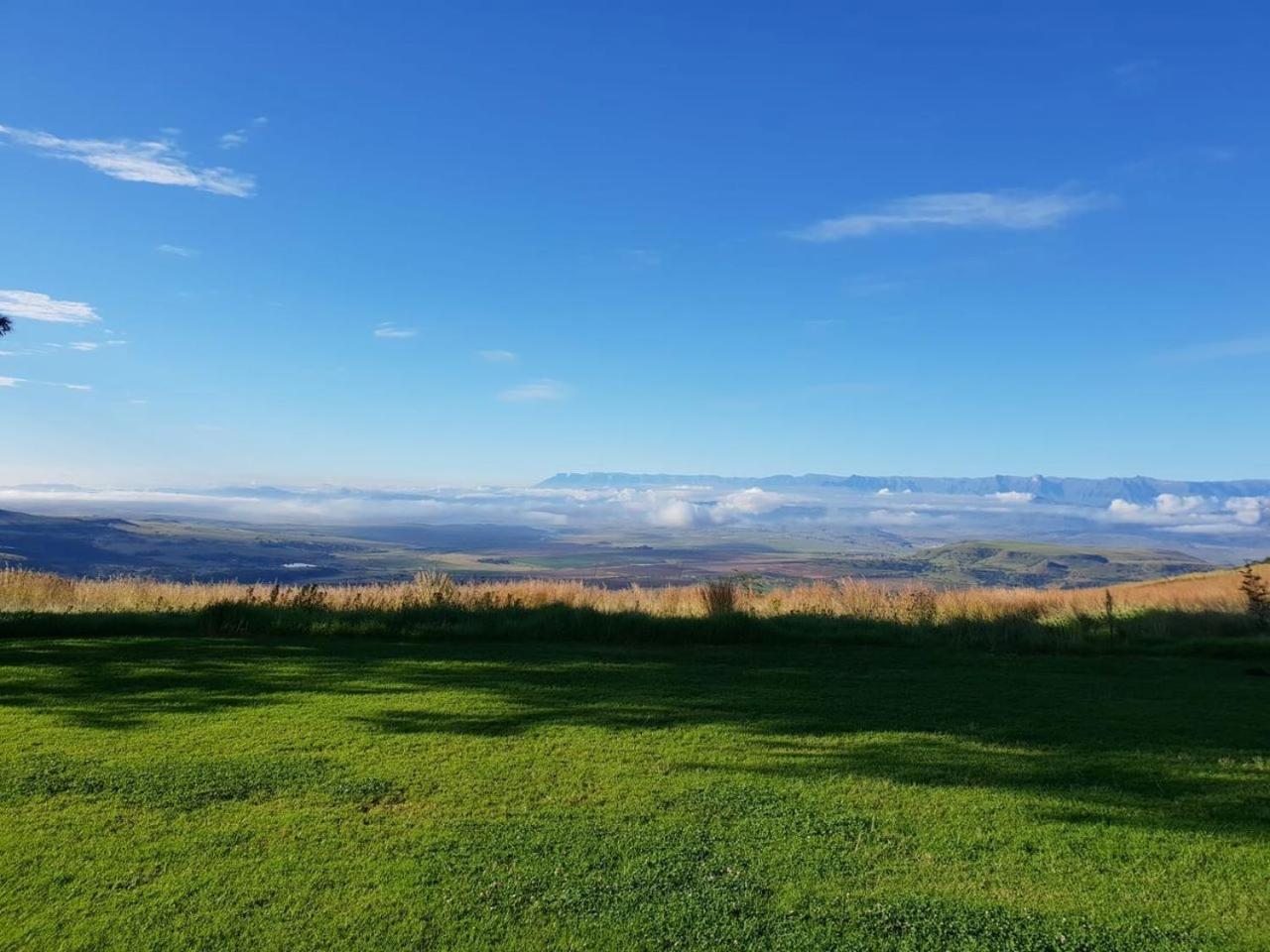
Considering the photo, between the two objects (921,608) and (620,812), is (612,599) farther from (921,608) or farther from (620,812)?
(620,812)

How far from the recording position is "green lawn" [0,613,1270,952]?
3770mm

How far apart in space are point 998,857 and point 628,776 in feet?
7.91

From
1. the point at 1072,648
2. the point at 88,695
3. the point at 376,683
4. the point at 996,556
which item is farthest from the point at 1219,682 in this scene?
the point at 996,556

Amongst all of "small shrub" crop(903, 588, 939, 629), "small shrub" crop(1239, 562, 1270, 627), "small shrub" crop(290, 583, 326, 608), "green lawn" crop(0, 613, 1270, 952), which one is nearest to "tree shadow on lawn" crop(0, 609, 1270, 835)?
"green lawn" crop(0, 613, 1270, 952)

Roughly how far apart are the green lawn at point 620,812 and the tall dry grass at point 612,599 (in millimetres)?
6099

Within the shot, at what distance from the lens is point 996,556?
19925 centimetres

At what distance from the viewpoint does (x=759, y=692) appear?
8.84 metres

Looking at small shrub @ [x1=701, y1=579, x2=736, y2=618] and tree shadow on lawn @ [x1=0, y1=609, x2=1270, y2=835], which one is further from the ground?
small shrub @ [x1=701, y1=579, x2=736, y2=618]

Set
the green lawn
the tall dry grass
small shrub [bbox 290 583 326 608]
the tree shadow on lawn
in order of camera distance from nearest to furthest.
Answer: the green lawn, the tree shadow on lawn, small shrub [bbox 290 583 326 608], the tall dry grass

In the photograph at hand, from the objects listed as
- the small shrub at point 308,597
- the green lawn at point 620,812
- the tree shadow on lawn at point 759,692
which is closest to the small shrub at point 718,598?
the tree shadow on lawn at point 759,692

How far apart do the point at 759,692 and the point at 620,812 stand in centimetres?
404

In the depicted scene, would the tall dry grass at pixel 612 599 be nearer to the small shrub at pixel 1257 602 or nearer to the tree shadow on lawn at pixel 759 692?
the small shrub at pixel 1257 602

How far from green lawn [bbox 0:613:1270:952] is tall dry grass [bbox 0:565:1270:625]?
610 cm

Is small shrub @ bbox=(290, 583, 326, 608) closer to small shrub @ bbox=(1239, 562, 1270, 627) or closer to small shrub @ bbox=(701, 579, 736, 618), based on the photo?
small shrub @ bbox=(701, 579, 736, 618)
